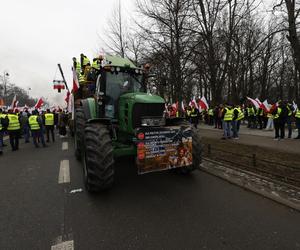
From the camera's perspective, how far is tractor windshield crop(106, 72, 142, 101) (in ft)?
17.9

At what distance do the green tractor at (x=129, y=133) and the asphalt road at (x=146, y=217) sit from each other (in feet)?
1.70

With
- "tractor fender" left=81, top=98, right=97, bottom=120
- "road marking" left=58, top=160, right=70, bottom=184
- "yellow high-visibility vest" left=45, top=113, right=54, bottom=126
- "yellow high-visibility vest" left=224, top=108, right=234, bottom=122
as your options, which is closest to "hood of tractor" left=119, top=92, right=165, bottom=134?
"tractor fender" left=81, top=98, right=97, bottom=120

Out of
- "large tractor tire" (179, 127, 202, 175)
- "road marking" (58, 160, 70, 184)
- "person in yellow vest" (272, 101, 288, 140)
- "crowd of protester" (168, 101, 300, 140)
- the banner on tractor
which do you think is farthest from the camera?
"crowd of protester" (168, 101, 300, 140)

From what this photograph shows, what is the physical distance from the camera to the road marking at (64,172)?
5348 millimetres

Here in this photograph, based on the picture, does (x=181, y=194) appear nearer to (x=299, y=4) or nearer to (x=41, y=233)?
(x=41, y=233)

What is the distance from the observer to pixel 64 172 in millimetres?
6070

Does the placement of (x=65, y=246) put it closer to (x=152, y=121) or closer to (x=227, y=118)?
(x=152, y=121)

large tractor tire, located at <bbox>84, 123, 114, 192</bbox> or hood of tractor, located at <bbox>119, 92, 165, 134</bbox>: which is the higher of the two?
hood of tractor, located at <bbox>119, 92, 165, 134</bbox>

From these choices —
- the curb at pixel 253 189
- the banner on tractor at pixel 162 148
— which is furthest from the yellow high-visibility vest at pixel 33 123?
the curb at pixel 253 189

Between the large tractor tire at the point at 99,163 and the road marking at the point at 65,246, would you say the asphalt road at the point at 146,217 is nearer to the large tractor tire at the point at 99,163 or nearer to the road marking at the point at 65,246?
the road marking at the point at 65,246

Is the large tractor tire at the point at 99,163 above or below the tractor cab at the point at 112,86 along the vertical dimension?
below

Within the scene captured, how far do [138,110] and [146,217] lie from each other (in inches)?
88.7

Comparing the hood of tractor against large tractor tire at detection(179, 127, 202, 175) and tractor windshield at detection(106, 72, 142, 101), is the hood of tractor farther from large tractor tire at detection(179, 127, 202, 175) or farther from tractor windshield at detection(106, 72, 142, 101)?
large tractor tire at detection(179, 127, 202, 175)

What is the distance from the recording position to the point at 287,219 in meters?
3.29
